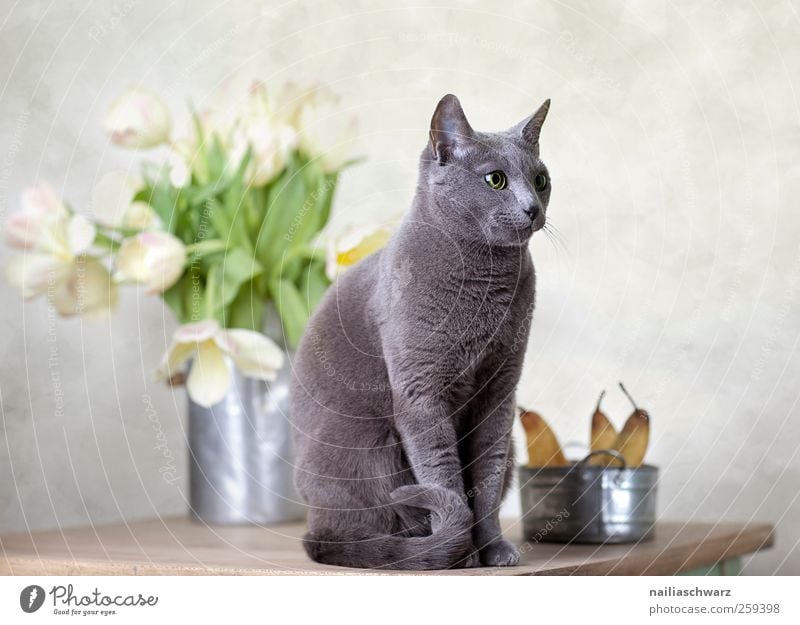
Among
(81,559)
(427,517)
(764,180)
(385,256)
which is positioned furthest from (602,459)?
(81,559)

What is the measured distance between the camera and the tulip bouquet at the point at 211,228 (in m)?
1.42

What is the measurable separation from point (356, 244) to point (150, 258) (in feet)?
1.16

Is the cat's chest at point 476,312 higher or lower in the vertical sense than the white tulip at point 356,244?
lower

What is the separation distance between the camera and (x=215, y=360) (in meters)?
1.44

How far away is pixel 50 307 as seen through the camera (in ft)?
5.05

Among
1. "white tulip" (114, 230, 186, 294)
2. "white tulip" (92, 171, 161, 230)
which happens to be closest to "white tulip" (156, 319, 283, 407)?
"white tulip" (114, 230, 186, 294)

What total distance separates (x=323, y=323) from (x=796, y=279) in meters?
0.94

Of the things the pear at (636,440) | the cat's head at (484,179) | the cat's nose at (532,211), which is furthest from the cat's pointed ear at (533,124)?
the pear at (636,440)

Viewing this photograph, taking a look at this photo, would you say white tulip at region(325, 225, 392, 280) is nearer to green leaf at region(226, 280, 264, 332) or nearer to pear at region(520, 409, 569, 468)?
green leaf at region(226, 280, 264, 332)

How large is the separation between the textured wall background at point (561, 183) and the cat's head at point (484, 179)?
1.60 feet

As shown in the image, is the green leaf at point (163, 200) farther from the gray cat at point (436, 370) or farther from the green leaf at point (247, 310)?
the gray cat at point (436, 370)

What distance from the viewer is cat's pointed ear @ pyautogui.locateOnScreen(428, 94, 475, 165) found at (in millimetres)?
992

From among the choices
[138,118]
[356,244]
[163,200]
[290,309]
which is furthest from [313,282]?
[138,118]

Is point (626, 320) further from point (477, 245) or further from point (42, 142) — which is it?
point (42, 142)
